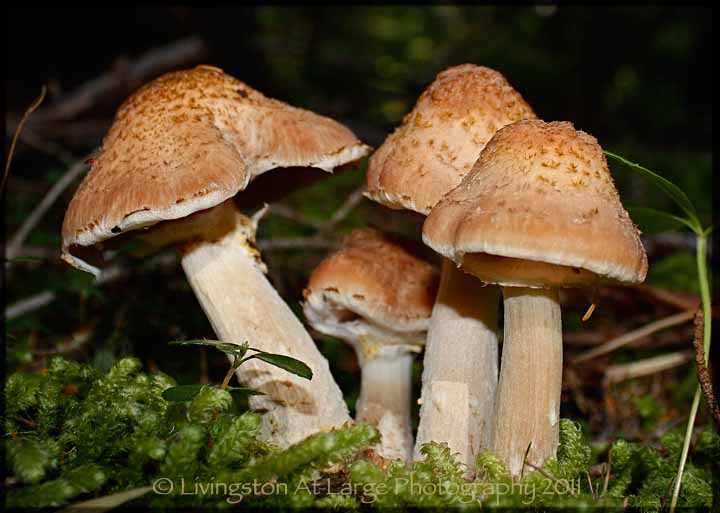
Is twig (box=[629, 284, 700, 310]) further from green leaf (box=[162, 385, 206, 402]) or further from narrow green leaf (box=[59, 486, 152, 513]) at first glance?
narrow green leaf (box=[59, 486, 152, 513])

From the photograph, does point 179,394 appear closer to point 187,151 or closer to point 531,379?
point 187,151

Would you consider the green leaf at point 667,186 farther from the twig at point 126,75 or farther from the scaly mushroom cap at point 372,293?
the twig at point 126,75

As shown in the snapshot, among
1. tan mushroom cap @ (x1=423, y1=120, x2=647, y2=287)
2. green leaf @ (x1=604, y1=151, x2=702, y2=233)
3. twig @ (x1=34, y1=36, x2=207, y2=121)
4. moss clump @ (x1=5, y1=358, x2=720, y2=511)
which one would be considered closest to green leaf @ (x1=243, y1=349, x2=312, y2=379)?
moss clump @ (x1=5, y1=358, x2=720, y2=511)

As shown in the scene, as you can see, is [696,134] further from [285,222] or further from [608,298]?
[285,222]

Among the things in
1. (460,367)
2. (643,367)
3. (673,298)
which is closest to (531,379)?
(460,367)

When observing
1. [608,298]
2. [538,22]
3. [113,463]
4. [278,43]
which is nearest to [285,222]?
[608,298]

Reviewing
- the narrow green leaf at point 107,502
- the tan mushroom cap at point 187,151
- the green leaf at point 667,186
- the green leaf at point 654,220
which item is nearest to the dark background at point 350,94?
the green leaf at point 654,220

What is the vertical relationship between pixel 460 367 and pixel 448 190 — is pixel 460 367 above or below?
below
